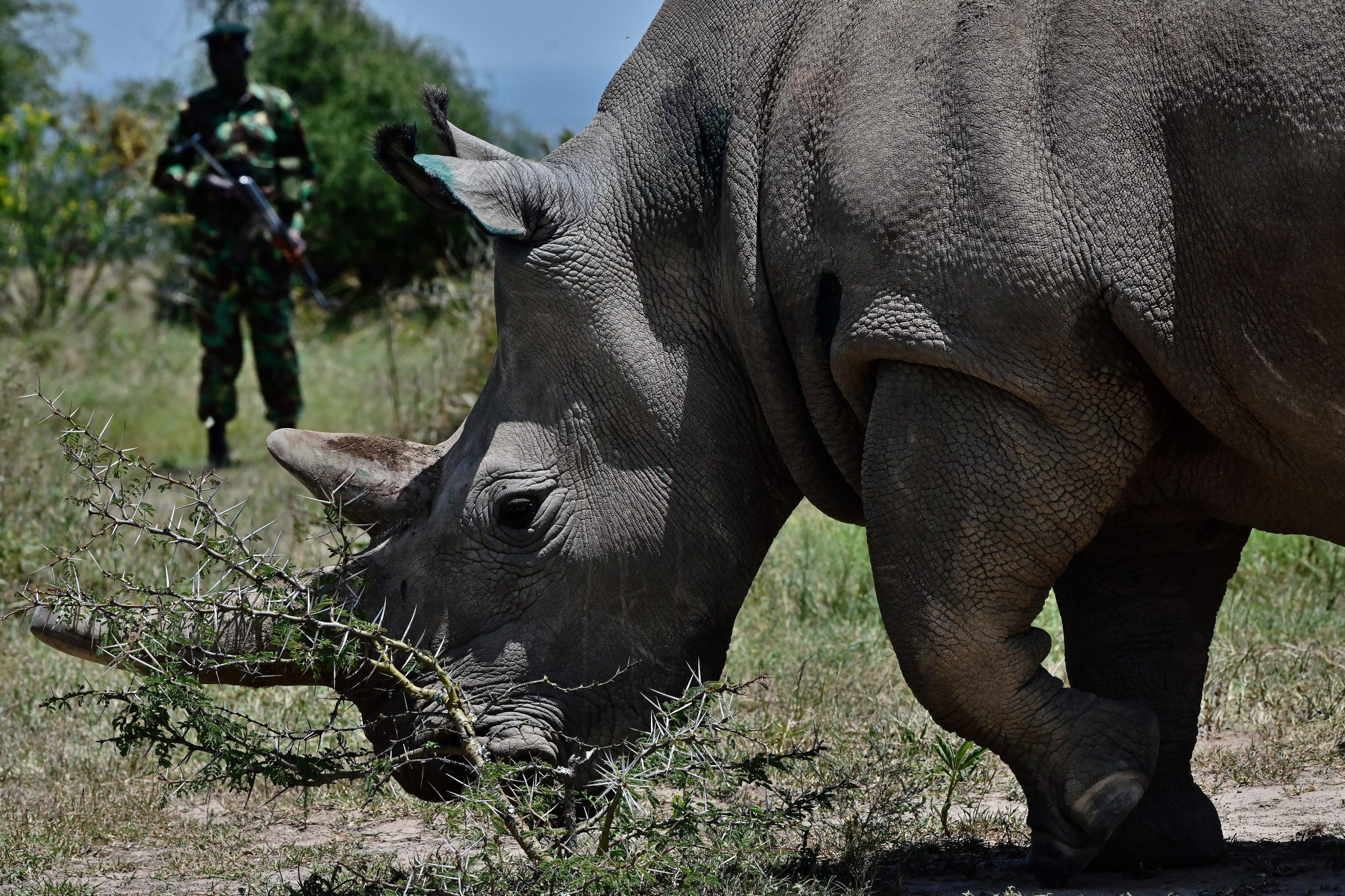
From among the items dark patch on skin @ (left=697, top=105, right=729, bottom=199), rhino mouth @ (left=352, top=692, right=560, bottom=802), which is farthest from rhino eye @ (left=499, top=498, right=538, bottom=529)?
dark patch on skin @ (left=697, top=105, right=729, bottom=199)

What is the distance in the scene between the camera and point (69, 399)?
11.6m

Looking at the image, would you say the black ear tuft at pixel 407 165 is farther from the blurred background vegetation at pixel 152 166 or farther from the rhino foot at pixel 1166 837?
the blurred background vegetation at pixel 152 166

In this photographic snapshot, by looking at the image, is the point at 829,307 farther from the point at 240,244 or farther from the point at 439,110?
the point at 240,244

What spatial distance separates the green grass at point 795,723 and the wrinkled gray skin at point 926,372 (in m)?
0.58

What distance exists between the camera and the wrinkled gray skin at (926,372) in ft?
10.5

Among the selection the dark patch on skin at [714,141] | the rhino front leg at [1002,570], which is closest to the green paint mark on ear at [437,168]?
the dark patch on skin at [714,141]

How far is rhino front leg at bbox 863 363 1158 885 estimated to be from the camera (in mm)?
3361

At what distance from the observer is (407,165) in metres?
3.87

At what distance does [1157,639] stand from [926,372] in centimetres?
121

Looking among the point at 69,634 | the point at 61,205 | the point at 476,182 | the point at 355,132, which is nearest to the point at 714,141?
the point at 476,182

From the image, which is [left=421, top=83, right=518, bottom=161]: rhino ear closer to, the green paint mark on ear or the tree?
the green paint mark on ear

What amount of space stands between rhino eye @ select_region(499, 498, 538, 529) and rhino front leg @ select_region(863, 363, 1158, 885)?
861mm

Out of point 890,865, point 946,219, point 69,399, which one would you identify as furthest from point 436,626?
point 69,399

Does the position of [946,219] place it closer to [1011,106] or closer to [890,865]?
[1011,106]
